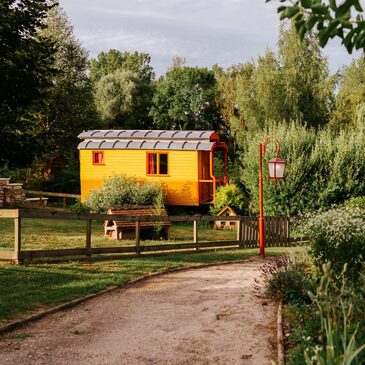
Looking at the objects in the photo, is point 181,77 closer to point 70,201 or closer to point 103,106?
point 103,106

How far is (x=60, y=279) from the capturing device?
36.4 ft

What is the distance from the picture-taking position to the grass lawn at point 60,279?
9.15 m

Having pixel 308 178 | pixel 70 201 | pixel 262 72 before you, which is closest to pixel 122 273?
pixel 308 178

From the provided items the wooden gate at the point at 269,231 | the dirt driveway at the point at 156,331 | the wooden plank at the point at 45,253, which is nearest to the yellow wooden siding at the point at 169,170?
the wooden gate at the point at 269,231

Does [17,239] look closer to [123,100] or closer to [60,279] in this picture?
[60,279]

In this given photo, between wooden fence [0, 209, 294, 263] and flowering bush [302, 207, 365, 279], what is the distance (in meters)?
5.87

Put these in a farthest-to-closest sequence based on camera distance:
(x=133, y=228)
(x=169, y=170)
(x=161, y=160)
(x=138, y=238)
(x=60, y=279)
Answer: (x=161, y=160) → (x=169, y=170) → (x=133, y=228) → (x=138, y=238) → (x=60, y=279)

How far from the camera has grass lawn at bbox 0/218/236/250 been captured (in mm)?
17459

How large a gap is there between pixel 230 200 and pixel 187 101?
77.0 ft

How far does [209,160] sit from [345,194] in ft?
29.2

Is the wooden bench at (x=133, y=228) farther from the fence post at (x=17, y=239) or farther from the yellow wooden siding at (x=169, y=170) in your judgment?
the fence post at (x=17, y=239)

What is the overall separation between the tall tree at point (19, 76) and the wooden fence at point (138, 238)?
13.8ft

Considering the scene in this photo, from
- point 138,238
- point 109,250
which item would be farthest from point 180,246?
point 109,250

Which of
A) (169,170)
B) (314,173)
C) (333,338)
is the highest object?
(169,170)
